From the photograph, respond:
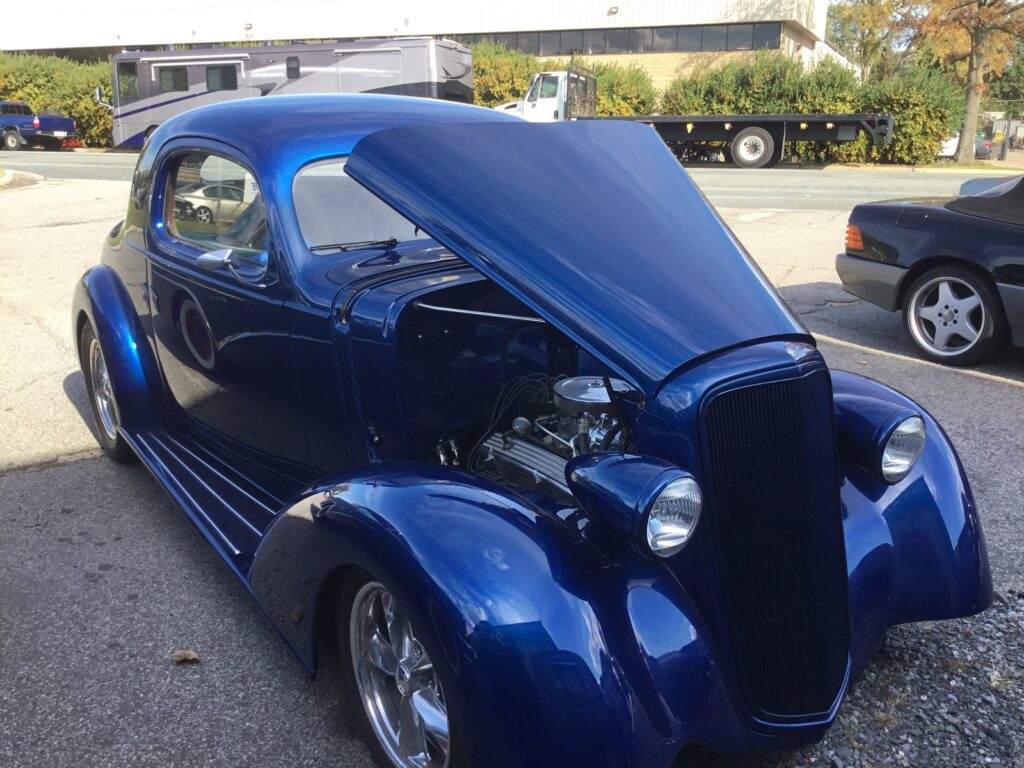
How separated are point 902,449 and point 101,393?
12.3 ft

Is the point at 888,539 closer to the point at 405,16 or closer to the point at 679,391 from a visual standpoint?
the point at 679,391

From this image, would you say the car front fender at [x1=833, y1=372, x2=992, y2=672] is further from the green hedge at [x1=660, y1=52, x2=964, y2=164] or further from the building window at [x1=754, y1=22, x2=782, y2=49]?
the building window at [x1=754, y1=22, x2=782, y2=49]

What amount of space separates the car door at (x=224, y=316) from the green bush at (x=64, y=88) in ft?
107

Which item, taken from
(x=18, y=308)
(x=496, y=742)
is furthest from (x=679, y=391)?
(x=18, y=308)

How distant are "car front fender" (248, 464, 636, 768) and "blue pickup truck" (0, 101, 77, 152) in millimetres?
33037

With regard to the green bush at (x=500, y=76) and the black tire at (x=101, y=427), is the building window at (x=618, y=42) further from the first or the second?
the black tire at (x=101, y=427)

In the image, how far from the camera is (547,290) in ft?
7.42

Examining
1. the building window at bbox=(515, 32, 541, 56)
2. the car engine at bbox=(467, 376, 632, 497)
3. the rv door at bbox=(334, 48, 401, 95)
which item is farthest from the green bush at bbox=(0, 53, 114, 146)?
the car engine at bbox=(467, 376, 632, 497)

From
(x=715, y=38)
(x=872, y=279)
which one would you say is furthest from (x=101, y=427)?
(x=715, y=38)

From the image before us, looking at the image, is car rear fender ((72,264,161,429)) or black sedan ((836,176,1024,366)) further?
black sedan ((836,176,1024,366))

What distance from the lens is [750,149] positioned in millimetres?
23953

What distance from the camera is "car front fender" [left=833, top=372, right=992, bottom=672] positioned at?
8.00 feet

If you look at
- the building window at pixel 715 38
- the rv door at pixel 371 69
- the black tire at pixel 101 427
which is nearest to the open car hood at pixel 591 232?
the black tire at pixel 101 427

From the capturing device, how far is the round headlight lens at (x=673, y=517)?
1.97m
